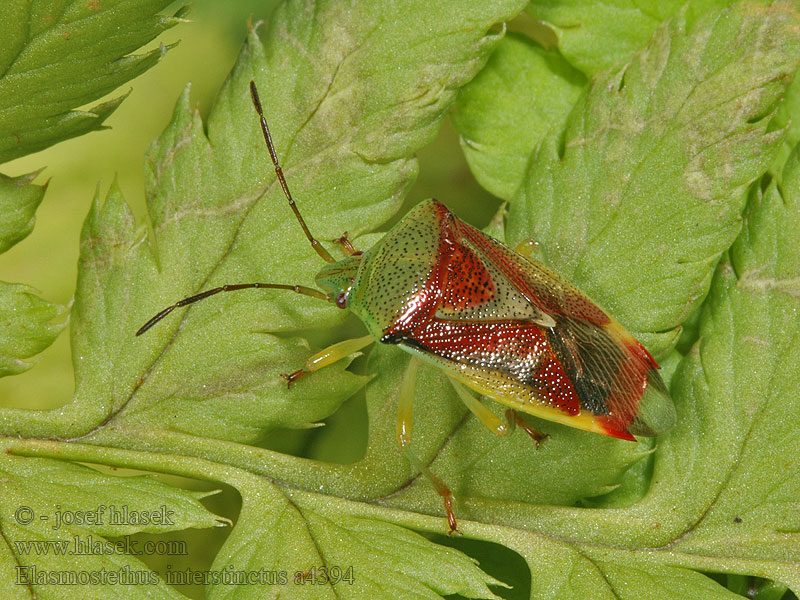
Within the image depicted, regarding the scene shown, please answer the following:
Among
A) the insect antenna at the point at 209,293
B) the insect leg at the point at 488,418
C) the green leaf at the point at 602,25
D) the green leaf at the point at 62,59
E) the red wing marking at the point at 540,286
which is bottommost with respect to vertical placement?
the insect leg at the point at 488,418

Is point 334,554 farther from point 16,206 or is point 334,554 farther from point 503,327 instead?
point 16,206

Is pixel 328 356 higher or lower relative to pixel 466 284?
lower

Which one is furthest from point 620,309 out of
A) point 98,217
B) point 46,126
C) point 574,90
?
point 46,126

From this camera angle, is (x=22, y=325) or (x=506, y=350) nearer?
(x=22, y=325)

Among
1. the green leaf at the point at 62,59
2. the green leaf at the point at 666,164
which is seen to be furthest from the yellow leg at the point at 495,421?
the green leaf at the point at 62,59

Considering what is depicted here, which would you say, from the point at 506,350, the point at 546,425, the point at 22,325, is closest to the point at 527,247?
the point at 506,350

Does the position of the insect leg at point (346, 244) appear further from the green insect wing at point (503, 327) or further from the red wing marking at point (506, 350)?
the red wing marking at point (506, 350)

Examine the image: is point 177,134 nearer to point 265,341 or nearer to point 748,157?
point 265,341
